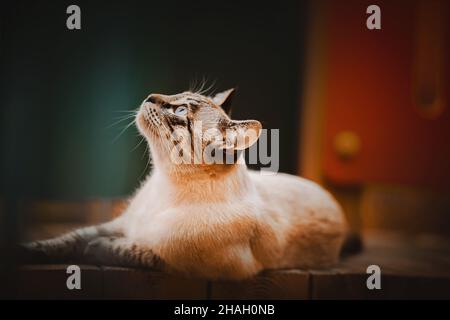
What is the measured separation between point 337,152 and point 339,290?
0.34 meters

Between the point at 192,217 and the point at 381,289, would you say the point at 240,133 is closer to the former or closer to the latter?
the point at 192,217

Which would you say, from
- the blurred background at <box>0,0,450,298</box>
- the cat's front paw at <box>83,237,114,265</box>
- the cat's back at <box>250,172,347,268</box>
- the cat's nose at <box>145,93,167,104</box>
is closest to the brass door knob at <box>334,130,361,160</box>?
the blurred background at <box>0,0,450,298</box>

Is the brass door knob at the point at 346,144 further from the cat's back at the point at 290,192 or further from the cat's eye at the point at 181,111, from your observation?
the cat's eye at the point at 181,111

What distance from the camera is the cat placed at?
845mm

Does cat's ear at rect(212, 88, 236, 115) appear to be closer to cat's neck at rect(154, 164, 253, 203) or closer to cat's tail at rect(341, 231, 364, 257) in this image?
cat's neck at rect(154, 164, 253, 203)

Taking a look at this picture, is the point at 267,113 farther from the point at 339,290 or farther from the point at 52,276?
the point at 52,276

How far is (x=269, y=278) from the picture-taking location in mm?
914

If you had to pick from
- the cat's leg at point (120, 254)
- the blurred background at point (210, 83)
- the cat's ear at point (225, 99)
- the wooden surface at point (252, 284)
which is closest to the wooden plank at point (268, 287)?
the wooden surface at point (252, 284)

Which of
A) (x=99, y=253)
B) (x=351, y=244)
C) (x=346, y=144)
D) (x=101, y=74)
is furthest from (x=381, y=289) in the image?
(x=101, y=74)

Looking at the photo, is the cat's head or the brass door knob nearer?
the cat's head

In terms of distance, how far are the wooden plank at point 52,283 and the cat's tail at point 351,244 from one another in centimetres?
59

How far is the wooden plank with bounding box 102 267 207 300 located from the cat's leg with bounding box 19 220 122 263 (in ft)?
0.25

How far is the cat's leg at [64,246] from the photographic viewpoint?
90cm

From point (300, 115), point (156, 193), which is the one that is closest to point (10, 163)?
point (156, 193)
